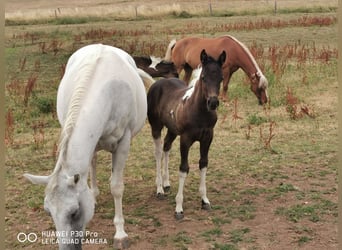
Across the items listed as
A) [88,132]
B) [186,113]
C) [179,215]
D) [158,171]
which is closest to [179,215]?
[179,215]

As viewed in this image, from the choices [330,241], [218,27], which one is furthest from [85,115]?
[218,27]

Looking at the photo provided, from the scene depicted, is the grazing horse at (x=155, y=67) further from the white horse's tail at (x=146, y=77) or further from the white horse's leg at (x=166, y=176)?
the white horse's leg at (x=166, y=176)

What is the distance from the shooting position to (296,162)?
5590 millimetres

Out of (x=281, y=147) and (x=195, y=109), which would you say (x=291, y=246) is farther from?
(x=281, y=147)

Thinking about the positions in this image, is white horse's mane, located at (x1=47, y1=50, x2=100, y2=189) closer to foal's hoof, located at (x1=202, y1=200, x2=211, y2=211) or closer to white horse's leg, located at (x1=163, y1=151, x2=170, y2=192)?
white horse's leg, located at (x1=163, y1=151, x2=170, y2=192)

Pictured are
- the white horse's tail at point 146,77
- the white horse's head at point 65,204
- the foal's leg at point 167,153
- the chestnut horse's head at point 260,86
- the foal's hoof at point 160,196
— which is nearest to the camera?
the white horse's head at point 65,204

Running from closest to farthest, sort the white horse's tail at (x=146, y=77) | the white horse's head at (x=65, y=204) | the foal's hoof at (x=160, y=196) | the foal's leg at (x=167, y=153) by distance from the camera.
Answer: the white horse's head at (x=65, y=204), the foal's hoof at (x=160, y=196), the foal's leg at (x=167, y=153), the white horse's tail at (x=146, y=77)

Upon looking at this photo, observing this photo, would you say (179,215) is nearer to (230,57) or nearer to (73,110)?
(73,110)

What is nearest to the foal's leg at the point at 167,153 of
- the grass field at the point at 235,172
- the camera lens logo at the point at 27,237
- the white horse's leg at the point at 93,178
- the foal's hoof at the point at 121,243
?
the grass field at the point at 235,172

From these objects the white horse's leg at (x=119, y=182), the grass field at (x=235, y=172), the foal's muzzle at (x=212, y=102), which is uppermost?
the foal's muzzle at (x=212, y=102)

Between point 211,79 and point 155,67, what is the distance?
2.03m

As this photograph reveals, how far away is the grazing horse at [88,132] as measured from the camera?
2717mm

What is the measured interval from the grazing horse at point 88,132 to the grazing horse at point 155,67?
133 cm

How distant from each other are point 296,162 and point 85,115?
11.3ft
